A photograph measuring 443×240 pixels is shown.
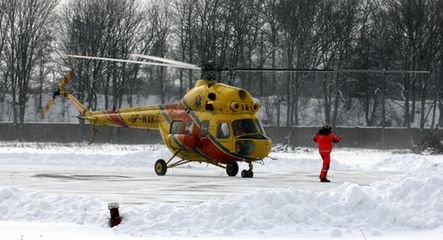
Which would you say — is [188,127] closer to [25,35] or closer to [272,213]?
[272,213]

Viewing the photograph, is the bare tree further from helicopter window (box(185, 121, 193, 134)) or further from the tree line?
helicopter window (box(185, 121, 193, 134))

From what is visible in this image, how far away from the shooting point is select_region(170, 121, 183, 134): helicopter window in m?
27.0

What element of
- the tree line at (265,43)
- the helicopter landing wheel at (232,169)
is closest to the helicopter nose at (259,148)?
the helicopter landing wheel at (232,169)

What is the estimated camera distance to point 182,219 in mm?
12219

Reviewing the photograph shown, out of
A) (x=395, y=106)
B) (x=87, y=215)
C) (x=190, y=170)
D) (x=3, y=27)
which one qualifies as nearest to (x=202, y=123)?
(x=190, y=170)

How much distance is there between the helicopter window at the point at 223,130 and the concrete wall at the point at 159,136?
1240 inches

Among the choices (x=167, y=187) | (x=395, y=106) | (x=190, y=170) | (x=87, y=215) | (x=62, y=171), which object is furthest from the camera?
(x=395, y=106)

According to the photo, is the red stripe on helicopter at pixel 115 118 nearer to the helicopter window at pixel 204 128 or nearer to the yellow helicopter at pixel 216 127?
the yellow helicopter at pixel 216 127

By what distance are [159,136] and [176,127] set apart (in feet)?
114

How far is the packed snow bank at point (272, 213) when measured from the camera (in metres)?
11.9

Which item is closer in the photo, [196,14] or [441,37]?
[441,37]

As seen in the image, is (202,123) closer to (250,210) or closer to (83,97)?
(250,210)

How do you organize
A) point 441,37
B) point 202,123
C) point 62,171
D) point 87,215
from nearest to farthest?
point 87,215, point 202,123, point 62,171, point 441,37

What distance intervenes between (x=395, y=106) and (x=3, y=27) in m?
34.9
